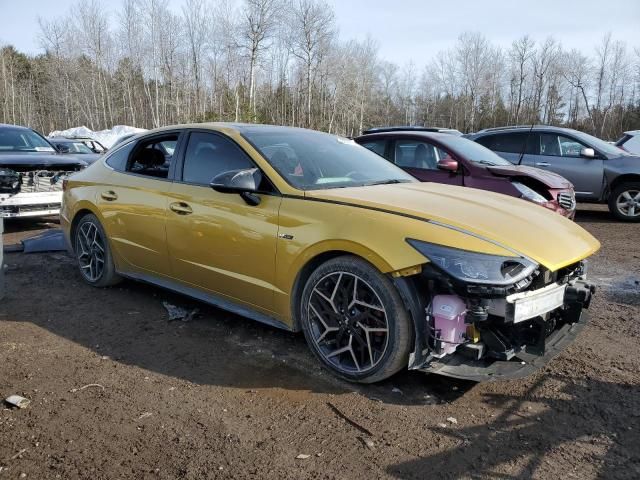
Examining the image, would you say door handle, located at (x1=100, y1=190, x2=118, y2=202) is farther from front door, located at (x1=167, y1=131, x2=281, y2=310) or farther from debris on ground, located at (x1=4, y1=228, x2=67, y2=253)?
debris on ground, located at (x1=4, y1=228, x2=67, y2=253)

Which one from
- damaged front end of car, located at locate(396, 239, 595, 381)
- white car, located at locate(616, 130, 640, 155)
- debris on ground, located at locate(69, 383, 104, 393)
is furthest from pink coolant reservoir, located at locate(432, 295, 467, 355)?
white car, located at locate(616, 130, 640, 155)

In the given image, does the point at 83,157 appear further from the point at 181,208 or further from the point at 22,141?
the point at 181,208

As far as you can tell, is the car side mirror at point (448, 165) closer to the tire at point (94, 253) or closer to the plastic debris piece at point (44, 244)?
the tire at point (94, 253)

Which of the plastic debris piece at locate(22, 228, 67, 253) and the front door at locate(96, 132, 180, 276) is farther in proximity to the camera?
the plastic debris piece at locate(22, 228, 67, 253)

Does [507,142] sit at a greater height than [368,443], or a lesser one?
greater

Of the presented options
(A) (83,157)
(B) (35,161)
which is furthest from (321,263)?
(A) (83,157)

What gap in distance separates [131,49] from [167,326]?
150 feet

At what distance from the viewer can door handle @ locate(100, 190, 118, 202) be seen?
4768mm

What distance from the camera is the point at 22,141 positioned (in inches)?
353

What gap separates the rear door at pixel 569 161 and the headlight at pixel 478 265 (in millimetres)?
7946

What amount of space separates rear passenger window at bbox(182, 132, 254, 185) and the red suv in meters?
3.66

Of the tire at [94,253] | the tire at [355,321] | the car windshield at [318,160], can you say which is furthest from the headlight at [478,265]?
the tire at [94,253]

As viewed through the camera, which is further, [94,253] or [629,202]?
[629,202]

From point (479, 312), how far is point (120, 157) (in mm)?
3800
